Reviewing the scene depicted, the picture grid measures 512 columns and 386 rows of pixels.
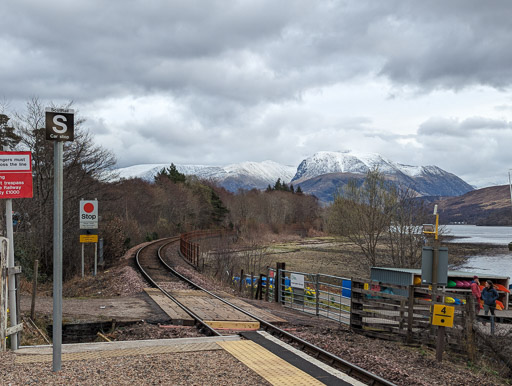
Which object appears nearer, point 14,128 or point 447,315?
point 447,315

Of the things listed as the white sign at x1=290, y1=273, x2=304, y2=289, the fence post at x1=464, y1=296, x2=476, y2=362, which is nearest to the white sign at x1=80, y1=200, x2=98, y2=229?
the white sign at x1=290, y1=273, x2=304, y2=289

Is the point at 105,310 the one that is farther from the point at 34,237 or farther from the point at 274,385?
the point at 34,237

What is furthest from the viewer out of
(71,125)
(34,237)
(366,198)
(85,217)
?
(366,198)

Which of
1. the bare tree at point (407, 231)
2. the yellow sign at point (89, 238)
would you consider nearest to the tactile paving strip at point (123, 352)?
the yellow sign at point (89, 238)

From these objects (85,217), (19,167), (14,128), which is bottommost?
(85,217)

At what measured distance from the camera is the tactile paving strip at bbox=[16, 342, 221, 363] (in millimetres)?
8344

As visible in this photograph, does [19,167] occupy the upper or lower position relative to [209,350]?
upper

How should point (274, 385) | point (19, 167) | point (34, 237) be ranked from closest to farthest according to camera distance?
point (274, 385) → point (19, 167) → point (34, 237)

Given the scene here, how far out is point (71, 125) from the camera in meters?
6.90

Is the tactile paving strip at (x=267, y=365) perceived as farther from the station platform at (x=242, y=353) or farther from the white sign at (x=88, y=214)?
the white sign at (x=88, y=214)

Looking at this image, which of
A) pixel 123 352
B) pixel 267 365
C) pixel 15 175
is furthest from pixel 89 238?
pixel 267 365

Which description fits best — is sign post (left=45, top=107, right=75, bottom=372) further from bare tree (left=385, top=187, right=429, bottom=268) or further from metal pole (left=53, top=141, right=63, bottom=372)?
bare tree (left=385, top=187, right=429, bottom=268)

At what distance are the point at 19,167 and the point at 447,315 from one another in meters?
8.38

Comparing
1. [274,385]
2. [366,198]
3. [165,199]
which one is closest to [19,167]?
[274,385]
